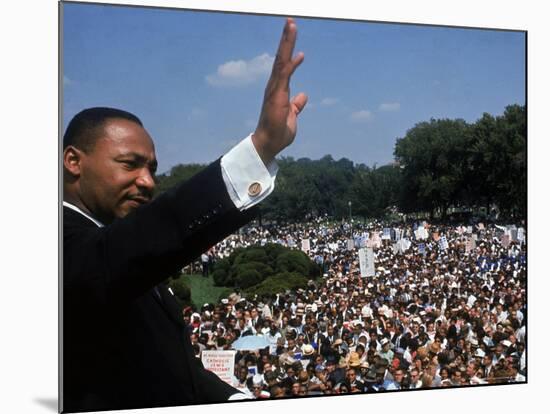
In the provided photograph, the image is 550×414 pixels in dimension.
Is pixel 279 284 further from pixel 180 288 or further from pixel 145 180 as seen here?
pixel 145 180

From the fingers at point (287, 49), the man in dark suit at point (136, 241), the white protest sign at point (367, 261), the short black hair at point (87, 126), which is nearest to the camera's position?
the man in dark suit at point (136, 241)

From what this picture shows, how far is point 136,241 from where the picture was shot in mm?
6438

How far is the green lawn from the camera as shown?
8.20m

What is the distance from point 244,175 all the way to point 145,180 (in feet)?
6.13

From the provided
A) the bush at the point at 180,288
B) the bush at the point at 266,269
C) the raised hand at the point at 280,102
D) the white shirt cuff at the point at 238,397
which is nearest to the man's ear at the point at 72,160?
the bush at the point at 180,288

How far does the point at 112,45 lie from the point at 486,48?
3779 mm

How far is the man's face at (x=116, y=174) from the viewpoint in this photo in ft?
24.9

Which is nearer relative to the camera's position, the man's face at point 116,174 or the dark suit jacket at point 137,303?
the dark suit jacket at point 137,303

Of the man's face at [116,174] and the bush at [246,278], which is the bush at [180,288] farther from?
the man's face at [116,174]

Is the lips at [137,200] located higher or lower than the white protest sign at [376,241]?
higher

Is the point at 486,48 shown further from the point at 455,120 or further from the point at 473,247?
the point at 473,247

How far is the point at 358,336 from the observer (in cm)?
880

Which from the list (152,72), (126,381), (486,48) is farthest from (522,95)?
(126,381)

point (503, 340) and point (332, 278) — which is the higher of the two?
point (332, 278)
